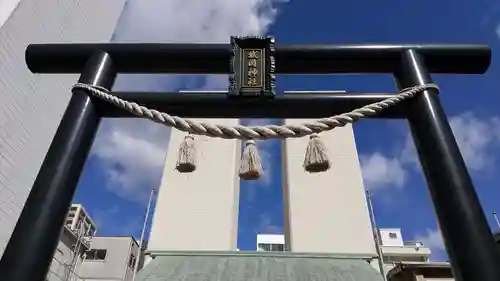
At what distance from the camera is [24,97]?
103 inches

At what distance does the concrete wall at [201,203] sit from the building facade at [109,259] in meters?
13.5

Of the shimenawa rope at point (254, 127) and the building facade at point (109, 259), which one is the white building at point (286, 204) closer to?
the shimenawa rope at point (254, 127)

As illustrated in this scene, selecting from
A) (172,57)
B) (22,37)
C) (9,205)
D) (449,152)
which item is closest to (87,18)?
(22,37)

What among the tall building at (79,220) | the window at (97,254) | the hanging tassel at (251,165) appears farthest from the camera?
the window at (97,254)

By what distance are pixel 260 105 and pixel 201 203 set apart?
3.36m

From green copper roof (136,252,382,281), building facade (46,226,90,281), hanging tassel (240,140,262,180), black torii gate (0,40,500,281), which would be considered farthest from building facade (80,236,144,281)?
black torii gate (0,40,500,281)

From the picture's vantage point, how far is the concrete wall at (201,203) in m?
4.29

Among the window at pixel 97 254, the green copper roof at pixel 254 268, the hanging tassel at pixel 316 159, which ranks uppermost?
the window at pixel 97 254

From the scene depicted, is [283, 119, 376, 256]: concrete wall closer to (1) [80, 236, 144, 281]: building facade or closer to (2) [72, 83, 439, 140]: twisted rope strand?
(2) [72, 83, 439, 140]: twisted rope strand

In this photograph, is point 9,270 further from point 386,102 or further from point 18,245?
point 386,102

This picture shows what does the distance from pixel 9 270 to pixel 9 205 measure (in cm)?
168

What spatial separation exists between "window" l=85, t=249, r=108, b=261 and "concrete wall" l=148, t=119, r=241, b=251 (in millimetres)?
14604

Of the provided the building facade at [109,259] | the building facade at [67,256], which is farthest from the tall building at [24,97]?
the building facade at [109,259]

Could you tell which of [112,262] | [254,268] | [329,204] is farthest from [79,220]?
[254,268]
